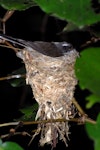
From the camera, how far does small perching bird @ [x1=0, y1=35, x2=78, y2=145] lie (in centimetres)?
155

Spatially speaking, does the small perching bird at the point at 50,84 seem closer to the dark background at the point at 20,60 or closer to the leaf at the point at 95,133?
the dark background at the point at 20,60

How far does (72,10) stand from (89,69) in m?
0.13

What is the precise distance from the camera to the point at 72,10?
2.67 ft

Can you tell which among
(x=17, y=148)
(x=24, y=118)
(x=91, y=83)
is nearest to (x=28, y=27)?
(x=24, y=118)

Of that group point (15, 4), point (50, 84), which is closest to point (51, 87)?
point (50, 84)

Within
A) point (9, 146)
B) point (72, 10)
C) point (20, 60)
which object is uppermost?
point (72, 10)

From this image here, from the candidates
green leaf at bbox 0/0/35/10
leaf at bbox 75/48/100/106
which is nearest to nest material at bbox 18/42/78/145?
green leaf at bbox 0/0/35/10

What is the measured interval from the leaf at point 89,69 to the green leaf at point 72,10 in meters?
0.06

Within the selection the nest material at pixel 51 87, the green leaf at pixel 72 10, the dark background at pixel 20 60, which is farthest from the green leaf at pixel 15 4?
the dark background at pixel 20 60

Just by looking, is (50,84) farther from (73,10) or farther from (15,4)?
(73,10)

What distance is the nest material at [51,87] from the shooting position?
1.56m

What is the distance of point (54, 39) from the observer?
2.78 meters

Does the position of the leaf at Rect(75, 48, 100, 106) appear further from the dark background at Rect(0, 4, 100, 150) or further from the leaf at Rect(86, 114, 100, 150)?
the dark background at Rect(0, 4, 100, 150)

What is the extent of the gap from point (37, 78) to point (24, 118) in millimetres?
210
